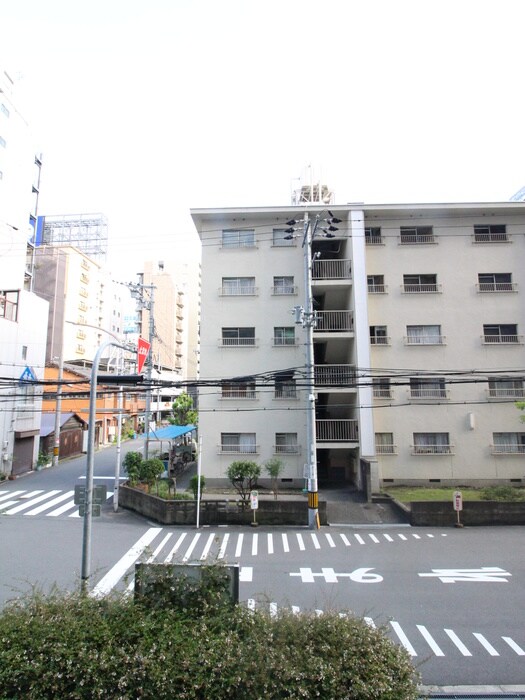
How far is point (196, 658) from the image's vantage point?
16.0 ft

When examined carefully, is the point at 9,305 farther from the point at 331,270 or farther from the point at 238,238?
the point at 331,270

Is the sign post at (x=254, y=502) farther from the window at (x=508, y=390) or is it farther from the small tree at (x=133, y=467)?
the window at (x=508, y=390)

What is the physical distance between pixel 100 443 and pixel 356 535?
35.6 meters

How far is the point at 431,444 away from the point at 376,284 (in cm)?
895

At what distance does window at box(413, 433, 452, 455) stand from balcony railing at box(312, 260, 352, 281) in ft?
30.3

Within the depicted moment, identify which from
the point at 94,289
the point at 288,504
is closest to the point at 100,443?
the point at 94,289

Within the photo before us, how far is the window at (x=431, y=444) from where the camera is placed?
2223cm

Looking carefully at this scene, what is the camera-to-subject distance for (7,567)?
1184 centimetres

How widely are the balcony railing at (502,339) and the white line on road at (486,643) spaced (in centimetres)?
1782

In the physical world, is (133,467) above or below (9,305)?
below

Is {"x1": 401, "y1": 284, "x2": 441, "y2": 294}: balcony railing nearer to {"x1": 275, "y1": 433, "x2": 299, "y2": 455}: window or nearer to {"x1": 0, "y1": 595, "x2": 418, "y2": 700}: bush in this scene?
{"x1": 275, "y1": 433, "x2": 299, "y2": 455}: window

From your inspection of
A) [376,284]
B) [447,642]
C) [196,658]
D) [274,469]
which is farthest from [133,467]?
[196,658]

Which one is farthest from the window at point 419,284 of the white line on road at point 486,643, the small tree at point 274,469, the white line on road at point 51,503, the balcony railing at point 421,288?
the white line on road at point 51,503

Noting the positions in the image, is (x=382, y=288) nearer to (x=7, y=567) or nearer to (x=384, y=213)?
(x=384, y=213)
